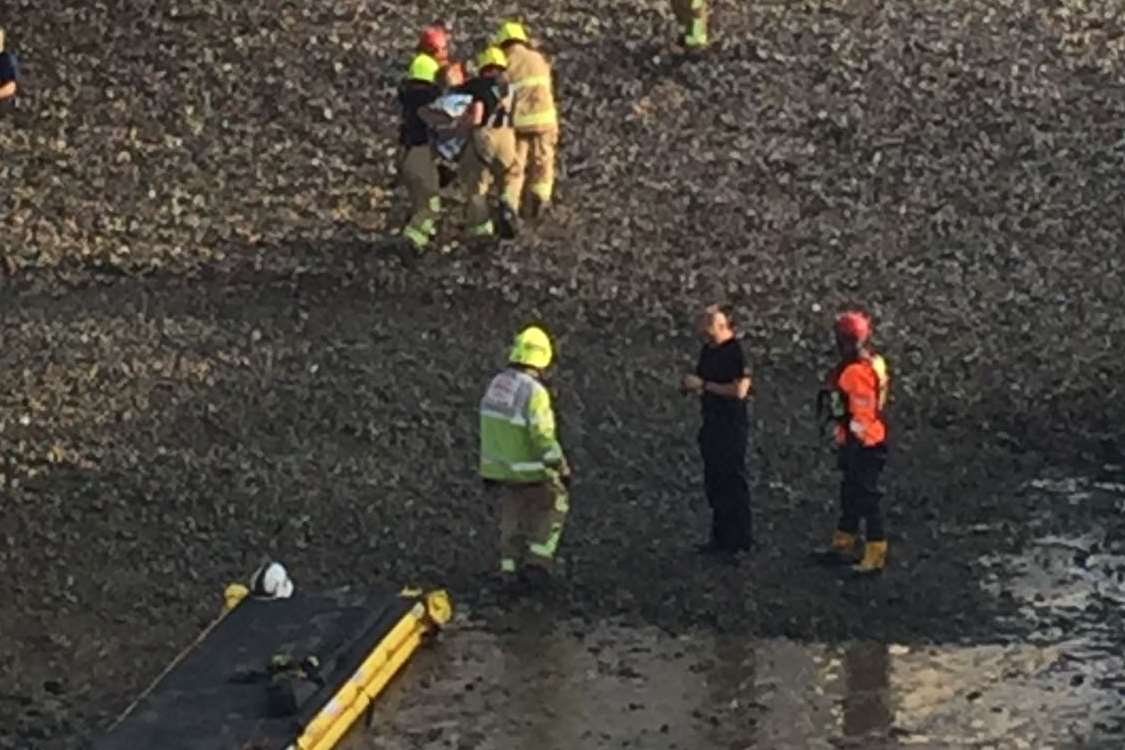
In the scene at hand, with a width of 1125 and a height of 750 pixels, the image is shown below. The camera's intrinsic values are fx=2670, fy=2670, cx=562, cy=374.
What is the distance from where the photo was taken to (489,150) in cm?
2177

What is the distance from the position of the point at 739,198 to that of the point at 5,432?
754 centimetres

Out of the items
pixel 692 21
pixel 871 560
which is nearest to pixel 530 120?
pixel 692 21

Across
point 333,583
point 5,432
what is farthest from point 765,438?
point 5,432

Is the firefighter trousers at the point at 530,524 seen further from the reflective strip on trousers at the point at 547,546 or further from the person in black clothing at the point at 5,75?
the person in black clothing at the point at 5,75

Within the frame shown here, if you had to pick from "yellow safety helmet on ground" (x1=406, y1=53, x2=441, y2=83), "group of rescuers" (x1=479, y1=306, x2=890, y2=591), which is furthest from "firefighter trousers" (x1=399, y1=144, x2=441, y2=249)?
"group of rescuers" (x1=479, y1=306, x2=890, y2=591)

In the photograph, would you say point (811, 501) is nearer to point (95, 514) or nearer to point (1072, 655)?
point (1072, 655)

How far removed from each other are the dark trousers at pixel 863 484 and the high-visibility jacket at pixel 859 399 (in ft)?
0.23

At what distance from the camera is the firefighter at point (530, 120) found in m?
22.2

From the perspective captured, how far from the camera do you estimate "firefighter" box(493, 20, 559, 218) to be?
72.7 feet

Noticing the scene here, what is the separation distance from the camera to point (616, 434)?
59.8ft

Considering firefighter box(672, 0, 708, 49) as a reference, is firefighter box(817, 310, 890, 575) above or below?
below

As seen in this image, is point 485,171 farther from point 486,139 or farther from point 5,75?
point 5,75

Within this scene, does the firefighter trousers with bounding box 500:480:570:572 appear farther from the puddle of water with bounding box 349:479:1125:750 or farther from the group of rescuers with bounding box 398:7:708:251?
the group of rescuers with bounding box 398:7:708:251

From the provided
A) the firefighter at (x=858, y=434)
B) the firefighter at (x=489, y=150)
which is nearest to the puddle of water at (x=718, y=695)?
the firefighter at (x=858, y=434)
